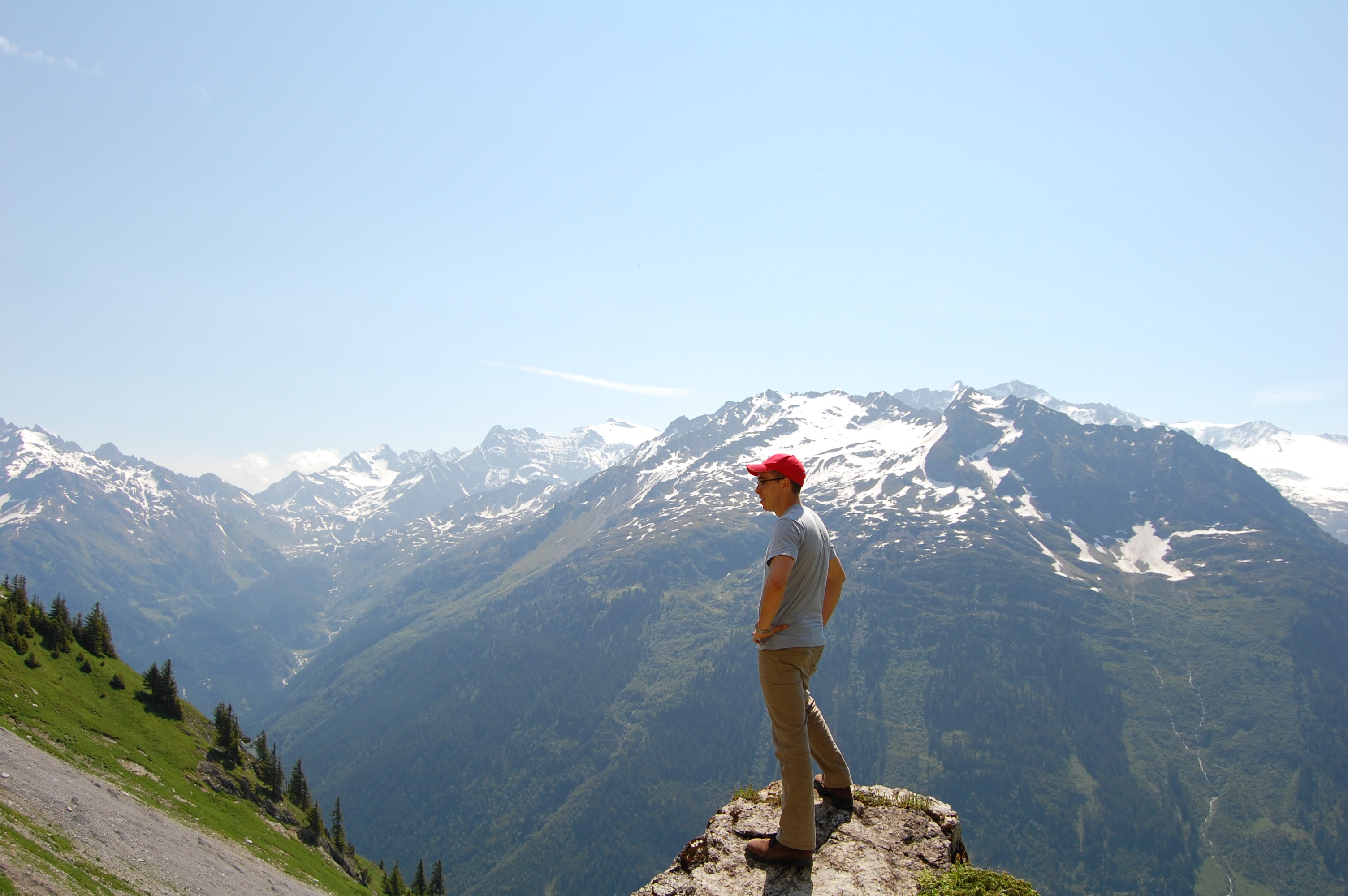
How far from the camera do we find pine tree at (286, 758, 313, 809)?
90.3 metres

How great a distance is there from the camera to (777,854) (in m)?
8.52

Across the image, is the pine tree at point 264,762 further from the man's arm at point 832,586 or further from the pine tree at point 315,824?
the man's arm at point 832,586

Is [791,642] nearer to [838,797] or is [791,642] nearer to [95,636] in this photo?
[838,797]

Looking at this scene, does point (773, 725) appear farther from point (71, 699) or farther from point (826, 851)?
point (71, 699)

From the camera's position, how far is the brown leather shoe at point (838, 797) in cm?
998

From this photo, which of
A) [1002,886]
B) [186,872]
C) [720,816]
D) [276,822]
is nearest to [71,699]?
[276,822]

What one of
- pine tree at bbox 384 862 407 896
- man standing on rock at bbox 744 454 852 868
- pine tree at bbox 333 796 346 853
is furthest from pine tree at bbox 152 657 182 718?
man standing on rock at bbox 744 454 852 868

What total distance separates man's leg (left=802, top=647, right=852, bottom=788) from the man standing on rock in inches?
2.3

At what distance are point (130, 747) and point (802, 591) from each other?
255 feet

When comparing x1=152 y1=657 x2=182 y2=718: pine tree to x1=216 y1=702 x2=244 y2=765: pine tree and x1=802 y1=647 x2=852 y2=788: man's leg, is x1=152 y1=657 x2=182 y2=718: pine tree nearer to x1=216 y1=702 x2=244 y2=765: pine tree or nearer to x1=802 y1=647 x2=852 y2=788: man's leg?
x1=216 y1=702 x2=244 y2=765: pine tree

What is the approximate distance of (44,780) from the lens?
4181 cm

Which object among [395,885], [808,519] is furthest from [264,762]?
[808,519]

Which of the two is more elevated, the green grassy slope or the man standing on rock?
the man standing on rock

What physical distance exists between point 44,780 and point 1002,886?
2235 inches
